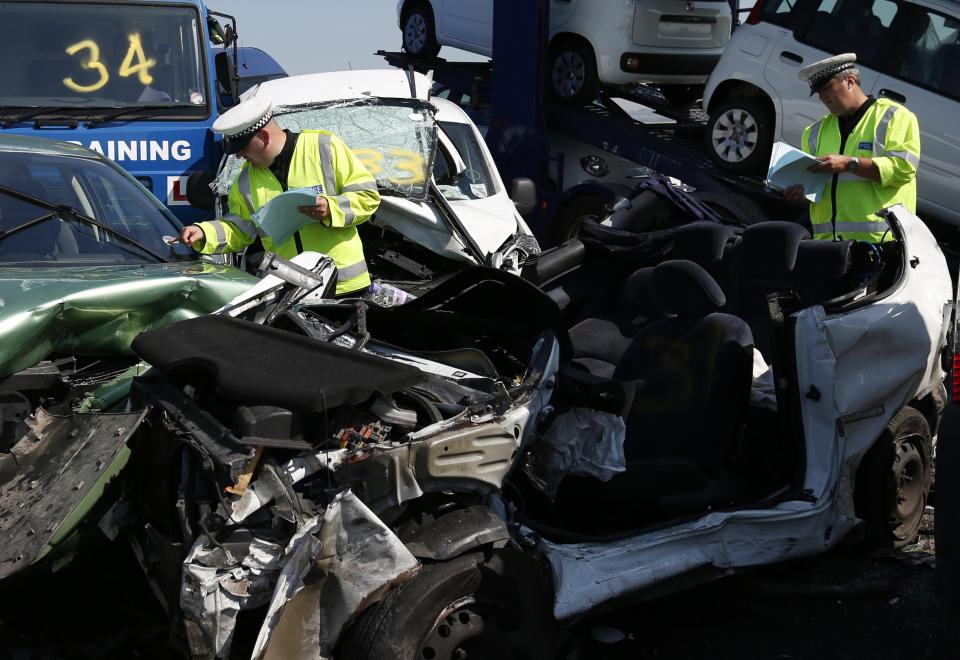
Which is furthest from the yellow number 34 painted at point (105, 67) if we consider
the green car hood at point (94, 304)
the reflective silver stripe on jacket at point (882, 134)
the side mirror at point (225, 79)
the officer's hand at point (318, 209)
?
the reflective silver stripe on jacket at point (882, 134)

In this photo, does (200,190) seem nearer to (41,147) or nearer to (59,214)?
(41,147)

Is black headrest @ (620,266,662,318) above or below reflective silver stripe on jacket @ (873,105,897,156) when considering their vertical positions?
below

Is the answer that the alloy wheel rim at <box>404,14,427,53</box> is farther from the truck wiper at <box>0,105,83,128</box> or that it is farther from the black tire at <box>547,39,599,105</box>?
the truck wiper at <box>0,105,83,128</box>

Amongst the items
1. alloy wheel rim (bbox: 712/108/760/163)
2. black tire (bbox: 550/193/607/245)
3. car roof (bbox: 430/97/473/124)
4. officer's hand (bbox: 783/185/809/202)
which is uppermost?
officer's hand (bbox: 783/185/809/202)

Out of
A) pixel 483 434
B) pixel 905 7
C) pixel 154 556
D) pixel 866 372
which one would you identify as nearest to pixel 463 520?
pixel 483 434

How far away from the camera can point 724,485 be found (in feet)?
13.6

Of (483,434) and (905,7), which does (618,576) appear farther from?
(905,7)

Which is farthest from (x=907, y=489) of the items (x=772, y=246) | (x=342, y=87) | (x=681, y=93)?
(x=681, y=93)

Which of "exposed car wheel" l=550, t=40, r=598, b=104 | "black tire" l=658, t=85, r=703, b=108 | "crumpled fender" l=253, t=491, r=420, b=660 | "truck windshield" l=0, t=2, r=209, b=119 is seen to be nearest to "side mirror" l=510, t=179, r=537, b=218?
"truck windshield" l=0, t=2, r=209, b=119

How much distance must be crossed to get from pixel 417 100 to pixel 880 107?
2.87m

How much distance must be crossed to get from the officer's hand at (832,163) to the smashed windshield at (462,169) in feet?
8.04

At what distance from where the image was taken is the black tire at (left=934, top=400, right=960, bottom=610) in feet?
10.4

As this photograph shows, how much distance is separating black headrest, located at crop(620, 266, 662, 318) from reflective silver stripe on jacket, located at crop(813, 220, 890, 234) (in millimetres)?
1734

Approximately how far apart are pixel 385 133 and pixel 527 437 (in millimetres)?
3974
